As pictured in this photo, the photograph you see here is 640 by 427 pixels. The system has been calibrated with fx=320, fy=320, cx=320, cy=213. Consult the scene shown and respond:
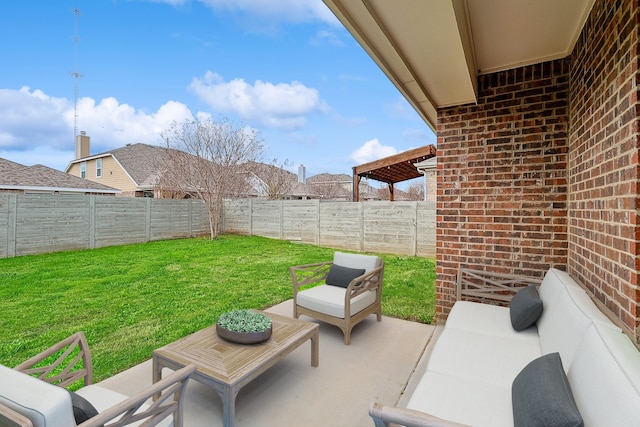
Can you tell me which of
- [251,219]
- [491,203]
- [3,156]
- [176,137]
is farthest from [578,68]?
[3,156]

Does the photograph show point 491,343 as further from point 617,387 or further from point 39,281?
point 39,281

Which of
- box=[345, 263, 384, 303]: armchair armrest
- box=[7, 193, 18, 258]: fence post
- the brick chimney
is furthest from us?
the brick chimney

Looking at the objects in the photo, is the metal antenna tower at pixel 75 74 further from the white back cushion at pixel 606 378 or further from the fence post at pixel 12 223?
the white back cushion at pixel 606 378

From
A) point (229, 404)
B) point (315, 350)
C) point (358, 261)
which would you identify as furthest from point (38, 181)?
point (229, 404)

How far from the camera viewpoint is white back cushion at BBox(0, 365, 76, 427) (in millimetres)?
1064

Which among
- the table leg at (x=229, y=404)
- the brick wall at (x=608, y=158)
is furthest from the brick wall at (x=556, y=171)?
the table leg at (x=229, y=404)

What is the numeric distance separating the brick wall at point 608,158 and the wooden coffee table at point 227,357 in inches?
87.3

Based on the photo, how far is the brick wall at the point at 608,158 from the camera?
1.73 m

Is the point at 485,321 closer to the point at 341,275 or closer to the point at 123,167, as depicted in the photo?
the point at 341,275

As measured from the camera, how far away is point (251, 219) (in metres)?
13.4

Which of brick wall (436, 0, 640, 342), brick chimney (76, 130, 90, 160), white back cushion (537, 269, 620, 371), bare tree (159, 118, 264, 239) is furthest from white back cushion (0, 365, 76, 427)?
brick chimney (76, 130, 90, 160)

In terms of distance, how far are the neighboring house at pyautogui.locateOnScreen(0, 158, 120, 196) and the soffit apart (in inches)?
630

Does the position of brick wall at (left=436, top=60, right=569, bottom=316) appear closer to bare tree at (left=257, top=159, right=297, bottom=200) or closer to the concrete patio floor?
the concrete patio floor

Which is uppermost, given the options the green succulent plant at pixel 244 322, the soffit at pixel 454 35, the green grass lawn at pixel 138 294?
the soffit at pixel 454 35
